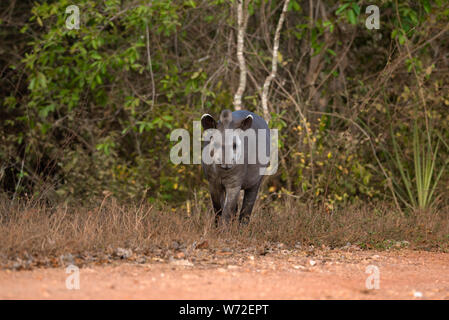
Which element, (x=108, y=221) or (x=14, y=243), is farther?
(x=108, y=221)

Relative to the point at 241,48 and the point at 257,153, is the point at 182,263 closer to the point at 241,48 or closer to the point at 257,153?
the point at 257,153

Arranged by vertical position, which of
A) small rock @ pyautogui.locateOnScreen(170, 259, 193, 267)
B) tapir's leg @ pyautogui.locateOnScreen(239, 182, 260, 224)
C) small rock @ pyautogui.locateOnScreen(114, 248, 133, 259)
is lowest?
small rock @ pyautogui.locateOnScreen(170, 259, 193, 267)

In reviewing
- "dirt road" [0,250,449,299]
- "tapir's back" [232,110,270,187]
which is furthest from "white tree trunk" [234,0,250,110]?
"dirt road" [0,250,449,299]

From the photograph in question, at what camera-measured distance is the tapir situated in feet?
23.3

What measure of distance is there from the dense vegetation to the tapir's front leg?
109 inches

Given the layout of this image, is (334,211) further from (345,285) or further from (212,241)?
(345,285)

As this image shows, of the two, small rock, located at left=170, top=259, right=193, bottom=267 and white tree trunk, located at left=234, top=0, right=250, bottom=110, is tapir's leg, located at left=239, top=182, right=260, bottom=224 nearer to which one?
small rock, located at left=170, top=259, right=193, bottom=267

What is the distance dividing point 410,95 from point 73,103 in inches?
233

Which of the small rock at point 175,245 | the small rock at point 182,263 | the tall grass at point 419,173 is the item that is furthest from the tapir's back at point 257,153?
the tall grass at point 419,173

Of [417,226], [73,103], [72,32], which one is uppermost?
[72,32]

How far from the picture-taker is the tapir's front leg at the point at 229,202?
7414 mm

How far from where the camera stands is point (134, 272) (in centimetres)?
557

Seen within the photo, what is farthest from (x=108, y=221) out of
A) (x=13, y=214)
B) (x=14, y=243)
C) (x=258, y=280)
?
(x=258, y=280)
